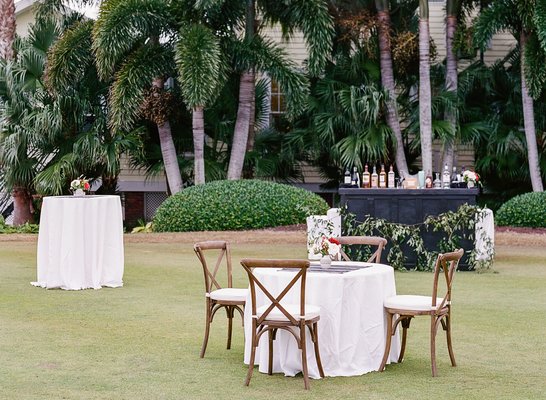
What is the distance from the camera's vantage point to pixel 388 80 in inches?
990

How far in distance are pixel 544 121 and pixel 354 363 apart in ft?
58.4

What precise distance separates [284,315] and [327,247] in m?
1.07

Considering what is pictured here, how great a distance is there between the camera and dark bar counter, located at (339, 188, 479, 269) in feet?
52.8

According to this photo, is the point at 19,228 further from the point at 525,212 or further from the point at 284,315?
the point at 284,315

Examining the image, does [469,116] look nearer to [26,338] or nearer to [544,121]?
[544,121]

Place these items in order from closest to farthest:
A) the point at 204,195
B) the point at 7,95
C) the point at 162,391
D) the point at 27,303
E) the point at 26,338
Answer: the point at 162,391 → the point at 26,338 → the point at 27,303 → the point at 204,195 → the point at 7,95

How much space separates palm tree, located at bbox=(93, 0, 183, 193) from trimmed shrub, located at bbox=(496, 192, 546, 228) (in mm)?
6956

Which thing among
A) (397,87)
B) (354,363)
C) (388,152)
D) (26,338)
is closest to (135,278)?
(26,338)

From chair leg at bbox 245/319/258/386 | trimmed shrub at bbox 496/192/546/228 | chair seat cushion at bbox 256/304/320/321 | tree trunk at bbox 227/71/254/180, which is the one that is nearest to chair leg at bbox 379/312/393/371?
chair seat cushion at bbox 256/304/320/321

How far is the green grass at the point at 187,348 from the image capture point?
8.34 meters

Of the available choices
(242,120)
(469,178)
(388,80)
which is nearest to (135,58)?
(242,120)

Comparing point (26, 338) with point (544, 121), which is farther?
point (544, 121)

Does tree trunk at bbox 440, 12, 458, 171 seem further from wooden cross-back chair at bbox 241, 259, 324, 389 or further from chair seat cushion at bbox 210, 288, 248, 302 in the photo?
wooden cross-back chair at bbox 241, 259, 324, 389

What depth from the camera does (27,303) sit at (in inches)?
510
